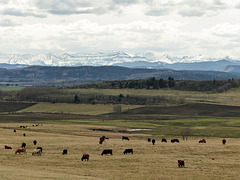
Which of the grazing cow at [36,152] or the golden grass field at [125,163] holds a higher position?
the grazing cow at [36,152]

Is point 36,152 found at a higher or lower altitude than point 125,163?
higher

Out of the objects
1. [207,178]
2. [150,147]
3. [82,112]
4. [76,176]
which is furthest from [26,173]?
[82,112]

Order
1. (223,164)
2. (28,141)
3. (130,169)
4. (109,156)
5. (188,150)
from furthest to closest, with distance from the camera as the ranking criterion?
1. (28,141)
2. (188,150)
3. (109,156)
4. (223,164)
5. (130,169)

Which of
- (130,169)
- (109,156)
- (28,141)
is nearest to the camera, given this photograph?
(130,169)

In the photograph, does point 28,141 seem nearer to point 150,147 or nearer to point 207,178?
point 150,147

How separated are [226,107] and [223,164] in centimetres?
14484

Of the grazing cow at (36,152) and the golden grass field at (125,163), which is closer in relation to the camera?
the golden grass field at (125,163)

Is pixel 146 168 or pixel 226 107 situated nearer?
pixel 146 168

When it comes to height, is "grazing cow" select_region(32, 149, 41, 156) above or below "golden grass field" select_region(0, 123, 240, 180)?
above

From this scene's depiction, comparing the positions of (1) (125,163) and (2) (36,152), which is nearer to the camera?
(1) (125,163)

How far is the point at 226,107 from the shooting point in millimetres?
188500

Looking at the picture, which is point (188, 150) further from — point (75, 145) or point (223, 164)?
point (75, 145)

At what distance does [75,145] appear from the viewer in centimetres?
6328

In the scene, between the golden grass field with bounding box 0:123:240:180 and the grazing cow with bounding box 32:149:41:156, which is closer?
the golden grass field with bounding box 0:123:240:180
